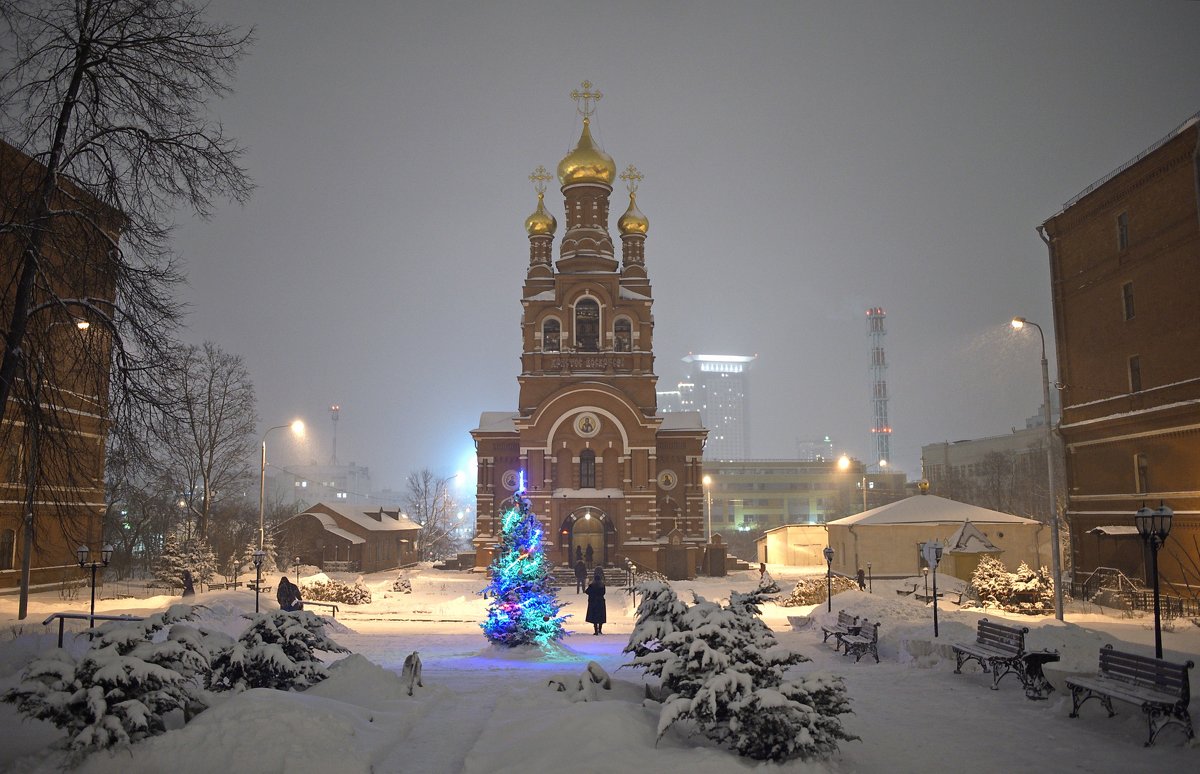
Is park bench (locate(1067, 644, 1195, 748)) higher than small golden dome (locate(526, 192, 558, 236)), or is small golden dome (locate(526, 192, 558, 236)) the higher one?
small golden dome (locate(526, 192, 558, 236))

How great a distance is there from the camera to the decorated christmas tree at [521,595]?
17766 millimetres

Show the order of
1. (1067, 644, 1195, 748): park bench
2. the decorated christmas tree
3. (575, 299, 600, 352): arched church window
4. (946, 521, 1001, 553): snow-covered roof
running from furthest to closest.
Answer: (575, 299, 600, 352): arched church window
(946, 521, 1001, 553): snow-covered roof
the decorated christmas tree
(1067, 644, 1195, 748): park bench

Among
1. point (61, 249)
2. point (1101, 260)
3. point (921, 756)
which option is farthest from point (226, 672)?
point (1101, 260)

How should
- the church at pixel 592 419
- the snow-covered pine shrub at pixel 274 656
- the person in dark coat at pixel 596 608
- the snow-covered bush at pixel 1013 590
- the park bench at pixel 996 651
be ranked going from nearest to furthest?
the snow-covered pine shrub at pixel 274 656 → the park bench at pixel 996 651 → the person in dark coat at pixel 596 608 → the snow-covered bush at pixel 1013 590 → the church at pixel 592 419

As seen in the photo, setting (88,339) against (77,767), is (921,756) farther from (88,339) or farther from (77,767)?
(88,339)

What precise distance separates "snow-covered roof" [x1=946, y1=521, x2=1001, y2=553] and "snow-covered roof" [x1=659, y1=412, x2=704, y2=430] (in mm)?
19582

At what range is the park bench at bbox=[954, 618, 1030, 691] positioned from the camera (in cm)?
1285

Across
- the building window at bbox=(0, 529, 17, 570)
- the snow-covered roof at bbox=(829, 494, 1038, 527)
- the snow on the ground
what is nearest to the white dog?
the snow on the ground

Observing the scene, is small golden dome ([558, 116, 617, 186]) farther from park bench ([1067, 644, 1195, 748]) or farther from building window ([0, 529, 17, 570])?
park bench ([1067, 644, 1195, 748])

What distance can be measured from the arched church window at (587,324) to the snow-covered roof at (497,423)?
607cm

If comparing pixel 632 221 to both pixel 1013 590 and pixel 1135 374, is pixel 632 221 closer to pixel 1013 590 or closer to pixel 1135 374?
pixel 1135 374

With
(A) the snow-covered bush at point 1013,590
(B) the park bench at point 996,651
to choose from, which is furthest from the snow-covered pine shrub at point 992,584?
(B) the park bench at point 996,651

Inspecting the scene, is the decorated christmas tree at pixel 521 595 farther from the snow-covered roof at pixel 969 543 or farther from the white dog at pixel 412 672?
the snow-covered roof at pixel 969 543

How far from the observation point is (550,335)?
1859 inches
